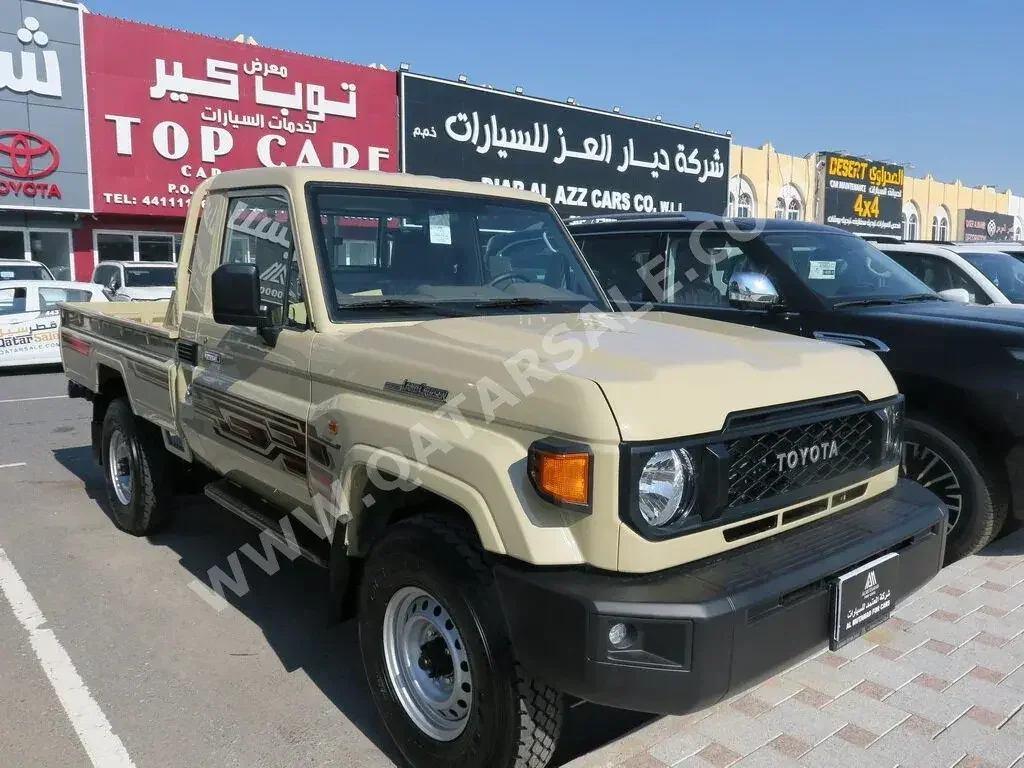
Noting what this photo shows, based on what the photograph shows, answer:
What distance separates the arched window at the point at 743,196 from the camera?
105 ft

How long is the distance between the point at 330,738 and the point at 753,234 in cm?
407

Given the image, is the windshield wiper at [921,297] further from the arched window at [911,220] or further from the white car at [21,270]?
the arched window at [911,220]

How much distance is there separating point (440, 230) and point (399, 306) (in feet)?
1.85

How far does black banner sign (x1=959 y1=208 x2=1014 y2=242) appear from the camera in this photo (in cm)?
4691

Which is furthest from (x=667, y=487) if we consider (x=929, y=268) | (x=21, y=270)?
(x=21, y=270)

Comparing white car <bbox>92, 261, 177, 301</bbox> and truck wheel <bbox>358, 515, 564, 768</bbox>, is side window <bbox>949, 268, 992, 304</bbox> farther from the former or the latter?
white car <bbox>92, 261, 177, 301</bbox>

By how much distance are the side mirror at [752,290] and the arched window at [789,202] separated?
31.6 m

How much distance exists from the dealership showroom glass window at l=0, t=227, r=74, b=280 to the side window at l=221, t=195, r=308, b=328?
17322 mm

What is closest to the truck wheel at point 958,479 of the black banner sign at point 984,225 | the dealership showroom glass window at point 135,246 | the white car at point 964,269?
the white car at point 964,269

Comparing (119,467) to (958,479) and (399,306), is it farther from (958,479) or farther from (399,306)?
(958,479)

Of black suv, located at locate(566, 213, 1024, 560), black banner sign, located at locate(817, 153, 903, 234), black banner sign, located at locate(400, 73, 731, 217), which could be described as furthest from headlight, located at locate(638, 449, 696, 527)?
black banner sign, located at locate(817, 153, 903, 234)

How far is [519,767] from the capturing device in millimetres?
2455

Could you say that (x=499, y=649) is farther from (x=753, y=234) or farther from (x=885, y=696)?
(x=753, y=234)

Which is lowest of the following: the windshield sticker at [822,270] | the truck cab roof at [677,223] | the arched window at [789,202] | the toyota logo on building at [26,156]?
the windshield sticker at [822,270]
